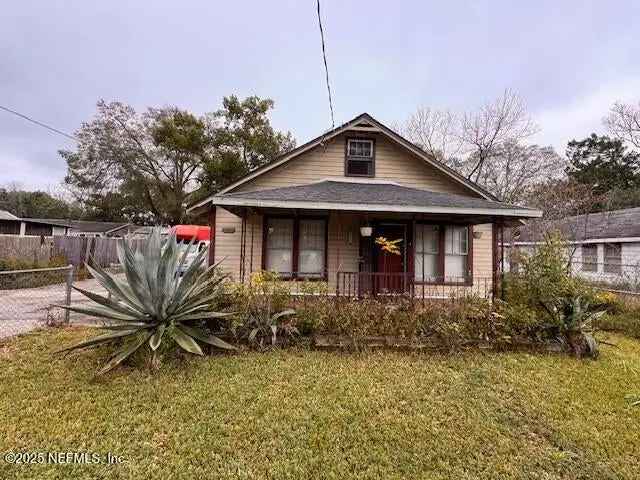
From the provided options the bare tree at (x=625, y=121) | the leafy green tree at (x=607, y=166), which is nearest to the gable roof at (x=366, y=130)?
the bare tree at (x=625, y=121)

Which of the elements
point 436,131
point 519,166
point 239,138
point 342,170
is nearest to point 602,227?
point 519,166

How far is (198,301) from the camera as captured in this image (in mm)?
5547

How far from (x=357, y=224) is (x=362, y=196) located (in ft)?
5.12

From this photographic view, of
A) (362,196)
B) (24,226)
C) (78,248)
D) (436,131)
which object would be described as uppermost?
(436,131)

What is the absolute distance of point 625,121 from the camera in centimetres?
2316

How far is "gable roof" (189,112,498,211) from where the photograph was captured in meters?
10.2

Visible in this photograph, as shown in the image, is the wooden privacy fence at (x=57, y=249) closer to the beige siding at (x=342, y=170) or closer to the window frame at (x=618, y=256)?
the beige siding at (x=342, y=170)

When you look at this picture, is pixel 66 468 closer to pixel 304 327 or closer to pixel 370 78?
pixel 304 327

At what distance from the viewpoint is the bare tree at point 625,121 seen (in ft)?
73.9

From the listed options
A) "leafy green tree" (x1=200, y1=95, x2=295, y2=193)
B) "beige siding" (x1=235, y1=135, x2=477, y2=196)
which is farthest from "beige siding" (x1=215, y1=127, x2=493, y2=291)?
"leafy green tree" (x1=200, y1=95, x2=295, y2=193)

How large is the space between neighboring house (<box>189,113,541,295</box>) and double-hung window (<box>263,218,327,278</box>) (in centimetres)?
3

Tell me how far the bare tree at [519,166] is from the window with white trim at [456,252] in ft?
61.8

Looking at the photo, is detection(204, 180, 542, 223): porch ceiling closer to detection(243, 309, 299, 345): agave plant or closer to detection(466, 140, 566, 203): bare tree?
detection(243, 309, 299, 345): agave plant

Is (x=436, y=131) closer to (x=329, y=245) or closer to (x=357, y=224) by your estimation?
(x=357, y=224)
